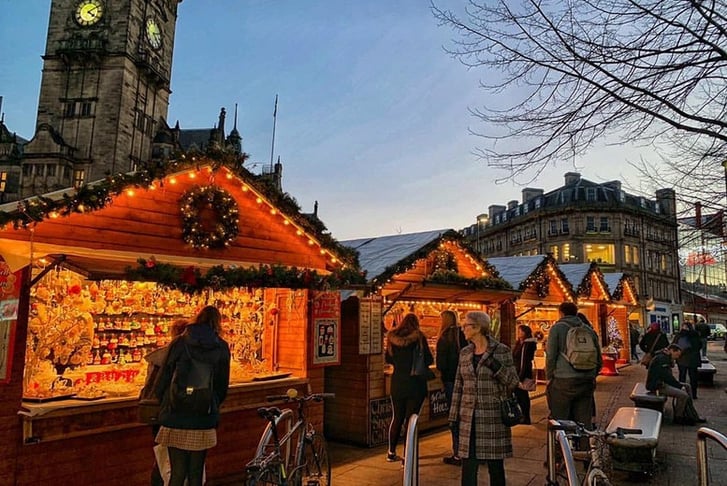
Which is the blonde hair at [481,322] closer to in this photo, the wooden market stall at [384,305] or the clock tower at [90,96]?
the wooden market stall at [384,305]

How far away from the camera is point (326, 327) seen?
24.2 feet

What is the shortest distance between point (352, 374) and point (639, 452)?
12.9 feet

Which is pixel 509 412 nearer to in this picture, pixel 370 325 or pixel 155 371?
pixel 155 371

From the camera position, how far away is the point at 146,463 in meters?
5.41

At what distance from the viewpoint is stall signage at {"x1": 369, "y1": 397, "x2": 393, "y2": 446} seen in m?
7.73

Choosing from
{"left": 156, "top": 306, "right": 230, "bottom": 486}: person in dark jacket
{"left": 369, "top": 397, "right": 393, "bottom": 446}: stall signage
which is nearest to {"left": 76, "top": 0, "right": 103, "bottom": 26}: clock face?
{"left": 369, "top": 397, "right": 393, "bottom": 446}: stall signage

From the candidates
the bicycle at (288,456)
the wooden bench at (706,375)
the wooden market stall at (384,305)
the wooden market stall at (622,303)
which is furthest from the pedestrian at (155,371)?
the wooden market stall at (622,303)

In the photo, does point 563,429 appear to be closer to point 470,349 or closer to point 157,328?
point 470,349

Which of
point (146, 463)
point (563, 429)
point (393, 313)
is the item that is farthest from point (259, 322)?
point (563, 429)

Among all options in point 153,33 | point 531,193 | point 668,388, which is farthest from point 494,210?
point 668,388

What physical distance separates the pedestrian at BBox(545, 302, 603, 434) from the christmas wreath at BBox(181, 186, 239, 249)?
411 centimetres

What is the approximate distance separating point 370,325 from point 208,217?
3153 mm

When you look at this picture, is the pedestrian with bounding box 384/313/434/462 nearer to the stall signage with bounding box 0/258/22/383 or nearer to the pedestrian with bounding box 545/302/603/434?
the pedestrian with bounding box 545/302/603/434

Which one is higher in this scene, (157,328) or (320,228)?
(320,228)
